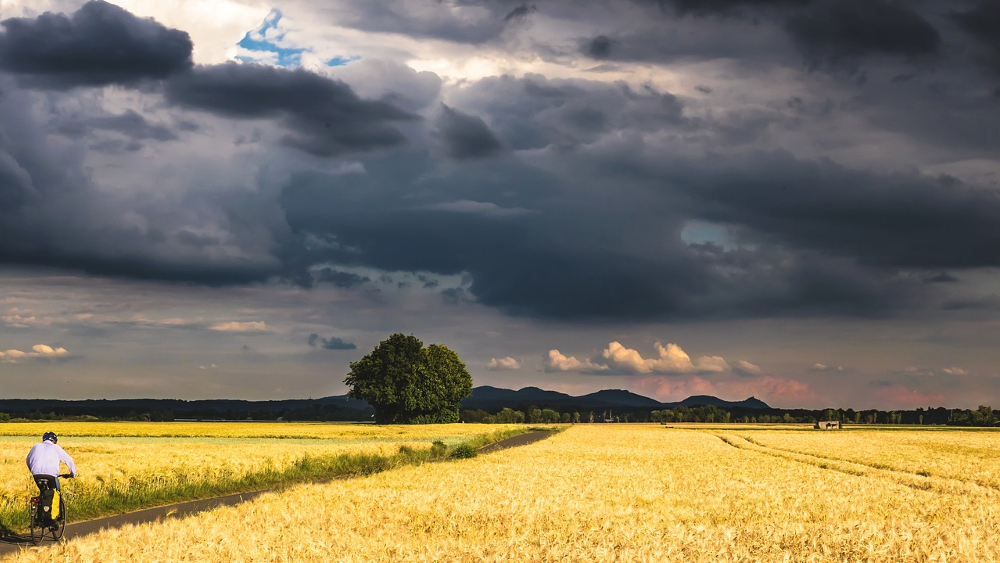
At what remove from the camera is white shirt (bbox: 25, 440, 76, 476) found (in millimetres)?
17688

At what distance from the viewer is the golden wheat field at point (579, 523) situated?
15234mm

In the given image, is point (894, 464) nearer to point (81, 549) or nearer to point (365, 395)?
point (81, 549)

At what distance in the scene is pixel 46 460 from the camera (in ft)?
58.5

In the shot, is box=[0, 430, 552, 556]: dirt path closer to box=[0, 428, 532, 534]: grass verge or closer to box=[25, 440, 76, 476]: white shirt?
box=[0, 428, 532, 534]: grass verge

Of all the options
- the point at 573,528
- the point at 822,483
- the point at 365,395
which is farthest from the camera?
the point at 365,395

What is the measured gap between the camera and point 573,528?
61.5 feet

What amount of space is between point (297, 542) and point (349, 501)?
24.2ft

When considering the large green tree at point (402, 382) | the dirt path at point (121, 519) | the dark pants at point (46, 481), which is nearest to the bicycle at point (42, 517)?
the dark pants at point (46, 481)

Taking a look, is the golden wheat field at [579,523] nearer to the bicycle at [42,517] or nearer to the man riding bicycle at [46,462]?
the bicycle at [42,517]

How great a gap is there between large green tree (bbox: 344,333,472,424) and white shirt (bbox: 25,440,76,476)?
108196 millimetres

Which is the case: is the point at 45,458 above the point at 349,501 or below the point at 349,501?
above

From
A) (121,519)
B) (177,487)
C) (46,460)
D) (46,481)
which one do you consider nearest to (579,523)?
(46,481)

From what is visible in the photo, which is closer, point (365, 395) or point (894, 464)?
point (894, 464)

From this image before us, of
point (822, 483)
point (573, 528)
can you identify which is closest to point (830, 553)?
point (573, 528)
